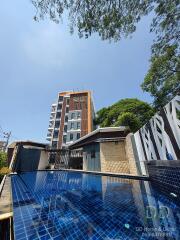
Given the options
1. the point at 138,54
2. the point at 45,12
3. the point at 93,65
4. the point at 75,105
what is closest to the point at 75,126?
the point at 75,105

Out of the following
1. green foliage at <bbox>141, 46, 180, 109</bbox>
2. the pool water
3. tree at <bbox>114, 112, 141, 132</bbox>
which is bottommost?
the pool water

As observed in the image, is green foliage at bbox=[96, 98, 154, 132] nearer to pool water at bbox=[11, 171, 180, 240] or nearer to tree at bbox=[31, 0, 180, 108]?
tree at bbox=[31, 0, 180, 108]

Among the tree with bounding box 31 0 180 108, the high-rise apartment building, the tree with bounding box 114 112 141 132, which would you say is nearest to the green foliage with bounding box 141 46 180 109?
the tree with bounding box 31 0 180 108

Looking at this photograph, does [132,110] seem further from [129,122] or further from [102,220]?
[102,220]

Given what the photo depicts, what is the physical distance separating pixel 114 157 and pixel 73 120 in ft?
67.7

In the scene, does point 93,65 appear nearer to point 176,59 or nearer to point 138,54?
point 138,54

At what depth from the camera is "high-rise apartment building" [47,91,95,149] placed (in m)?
28.9

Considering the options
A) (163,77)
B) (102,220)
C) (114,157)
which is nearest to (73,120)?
(114,157)

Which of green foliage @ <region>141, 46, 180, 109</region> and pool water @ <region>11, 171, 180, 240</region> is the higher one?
green foliage @ <region>141, 46, 180, 109</region>

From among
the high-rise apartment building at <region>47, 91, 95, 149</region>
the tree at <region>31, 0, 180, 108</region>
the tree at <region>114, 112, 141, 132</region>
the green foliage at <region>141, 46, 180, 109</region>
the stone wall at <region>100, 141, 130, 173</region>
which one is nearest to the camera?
the tree at <region>31, 0, 180, 108</region>

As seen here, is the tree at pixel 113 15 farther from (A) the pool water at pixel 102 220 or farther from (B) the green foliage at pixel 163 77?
(A) the pool water at pixel 102 220

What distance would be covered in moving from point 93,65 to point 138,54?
4.06 m

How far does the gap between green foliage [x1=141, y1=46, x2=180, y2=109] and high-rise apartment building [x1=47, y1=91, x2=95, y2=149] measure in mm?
18679

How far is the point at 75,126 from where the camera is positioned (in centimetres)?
2948
